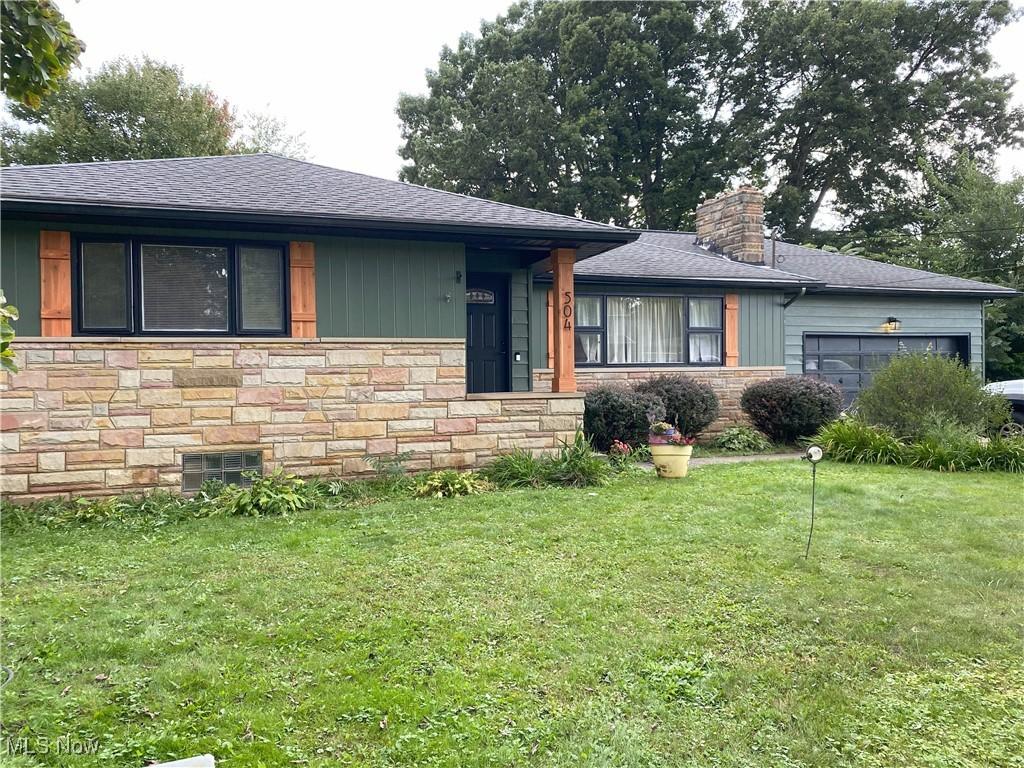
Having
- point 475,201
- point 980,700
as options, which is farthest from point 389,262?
point 980,700

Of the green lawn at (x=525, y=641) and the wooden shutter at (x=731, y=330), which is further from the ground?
the wooden shutter at (x=731, y=330)

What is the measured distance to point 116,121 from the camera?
886 inches

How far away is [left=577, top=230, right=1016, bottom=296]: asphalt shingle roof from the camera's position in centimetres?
1212

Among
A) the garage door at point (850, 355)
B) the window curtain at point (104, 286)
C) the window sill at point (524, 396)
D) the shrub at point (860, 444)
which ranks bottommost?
the shrub at point (860, 444)

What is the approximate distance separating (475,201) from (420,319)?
2.25 meters

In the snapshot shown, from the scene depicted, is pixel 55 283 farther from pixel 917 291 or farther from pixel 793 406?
pixel 917 291

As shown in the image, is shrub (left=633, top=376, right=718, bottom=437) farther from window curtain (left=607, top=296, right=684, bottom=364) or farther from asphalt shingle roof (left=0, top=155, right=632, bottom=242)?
asphalt shingle roof (left=0, top=155, right=632, bottom=242)

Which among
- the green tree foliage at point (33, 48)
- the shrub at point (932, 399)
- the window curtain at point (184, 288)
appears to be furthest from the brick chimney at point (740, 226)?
the green tree foliage at point (33, 48)

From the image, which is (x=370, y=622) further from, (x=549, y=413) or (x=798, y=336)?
(x=798, y=336)

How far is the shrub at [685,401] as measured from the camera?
1098cm

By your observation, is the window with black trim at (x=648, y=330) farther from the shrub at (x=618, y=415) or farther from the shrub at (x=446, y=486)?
the shrub at (x=446, y=486)

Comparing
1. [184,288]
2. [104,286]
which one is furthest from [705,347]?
[104,286]

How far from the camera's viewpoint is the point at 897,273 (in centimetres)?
1534

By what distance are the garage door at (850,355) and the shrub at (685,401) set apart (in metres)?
3.48
